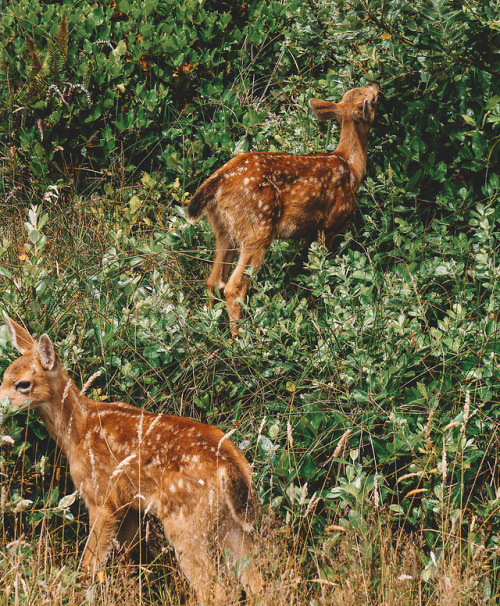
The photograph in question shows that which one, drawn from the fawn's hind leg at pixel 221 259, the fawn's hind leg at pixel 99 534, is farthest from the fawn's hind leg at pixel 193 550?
the fawn's hind leg at pixel 221 259

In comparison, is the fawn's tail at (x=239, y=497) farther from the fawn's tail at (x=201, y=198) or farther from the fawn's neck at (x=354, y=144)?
the fawn's neck at (x=354, y=144)

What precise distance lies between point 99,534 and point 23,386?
79cm

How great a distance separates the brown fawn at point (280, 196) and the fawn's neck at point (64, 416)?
3.98 feet

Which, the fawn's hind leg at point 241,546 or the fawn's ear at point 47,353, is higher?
the fawn's ear at point 47,353

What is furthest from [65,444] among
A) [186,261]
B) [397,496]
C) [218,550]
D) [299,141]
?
[299,141]

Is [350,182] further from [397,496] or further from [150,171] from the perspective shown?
[397,496]

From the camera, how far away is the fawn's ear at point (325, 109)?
6.16 metres

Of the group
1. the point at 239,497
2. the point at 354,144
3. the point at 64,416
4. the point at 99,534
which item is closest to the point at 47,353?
the point at 64,416

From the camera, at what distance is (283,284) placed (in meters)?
5.54

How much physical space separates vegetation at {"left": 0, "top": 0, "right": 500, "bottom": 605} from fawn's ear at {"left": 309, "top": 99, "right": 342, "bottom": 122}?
0.35 metres

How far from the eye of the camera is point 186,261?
562 centimetres

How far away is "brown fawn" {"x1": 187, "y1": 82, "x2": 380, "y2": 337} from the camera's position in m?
5.38

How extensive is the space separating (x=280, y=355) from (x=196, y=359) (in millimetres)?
475

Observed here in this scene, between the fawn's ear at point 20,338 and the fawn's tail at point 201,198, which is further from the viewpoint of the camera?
the fawn's tail at point 201,198
